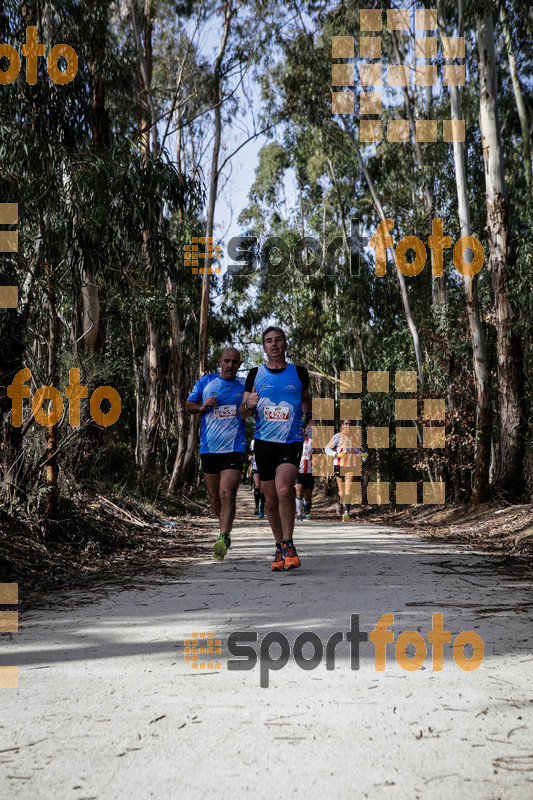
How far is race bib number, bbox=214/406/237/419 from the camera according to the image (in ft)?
23.2

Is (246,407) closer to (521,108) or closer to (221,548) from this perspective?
(221,548)

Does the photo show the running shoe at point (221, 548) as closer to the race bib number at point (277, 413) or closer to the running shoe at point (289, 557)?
the running shoe at point (289, 557)

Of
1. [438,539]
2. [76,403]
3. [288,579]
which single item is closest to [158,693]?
[288,579]

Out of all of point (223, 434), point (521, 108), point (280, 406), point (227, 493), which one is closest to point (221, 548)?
point (227, 493)

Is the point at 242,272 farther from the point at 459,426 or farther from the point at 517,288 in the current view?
the point at 517,288

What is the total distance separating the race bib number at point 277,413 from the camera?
6.35m

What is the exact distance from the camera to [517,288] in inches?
429

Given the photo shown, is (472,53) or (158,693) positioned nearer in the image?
(158,693)

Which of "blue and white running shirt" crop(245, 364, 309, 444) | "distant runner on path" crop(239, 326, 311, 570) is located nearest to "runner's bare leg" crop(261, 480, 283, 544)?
"distant runner on path" crop(239, 326, 311, 570)

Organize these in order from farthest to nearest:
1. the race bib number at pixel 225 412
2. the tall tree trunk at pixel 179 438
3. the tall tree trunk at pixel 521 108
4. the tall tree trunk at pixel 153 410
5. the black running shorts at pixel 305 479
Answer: the tall tree trunk at pixel 179 438 < the tall tree trunk at pixel 153 410 < the tall tree trunk at pixel 521 108 < the black running shorts at pixel 305 479 < the race bib number at pixel 225 412

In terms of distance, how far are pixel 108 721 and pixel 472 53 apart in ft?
51.9

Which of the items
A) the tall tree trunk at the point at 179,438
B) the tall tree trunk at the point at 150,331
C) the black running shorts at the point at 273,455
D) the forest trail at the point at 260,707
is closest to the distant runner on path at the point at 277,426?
the black running shorts at the point at 273,455

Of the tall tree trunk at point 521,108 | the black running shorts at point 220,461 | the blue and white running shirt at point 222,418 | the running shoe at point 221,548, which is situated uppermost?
the tall tree trunk at point 521,108

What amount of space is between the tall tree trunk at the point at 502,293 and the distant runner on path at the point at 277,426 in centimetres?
575
